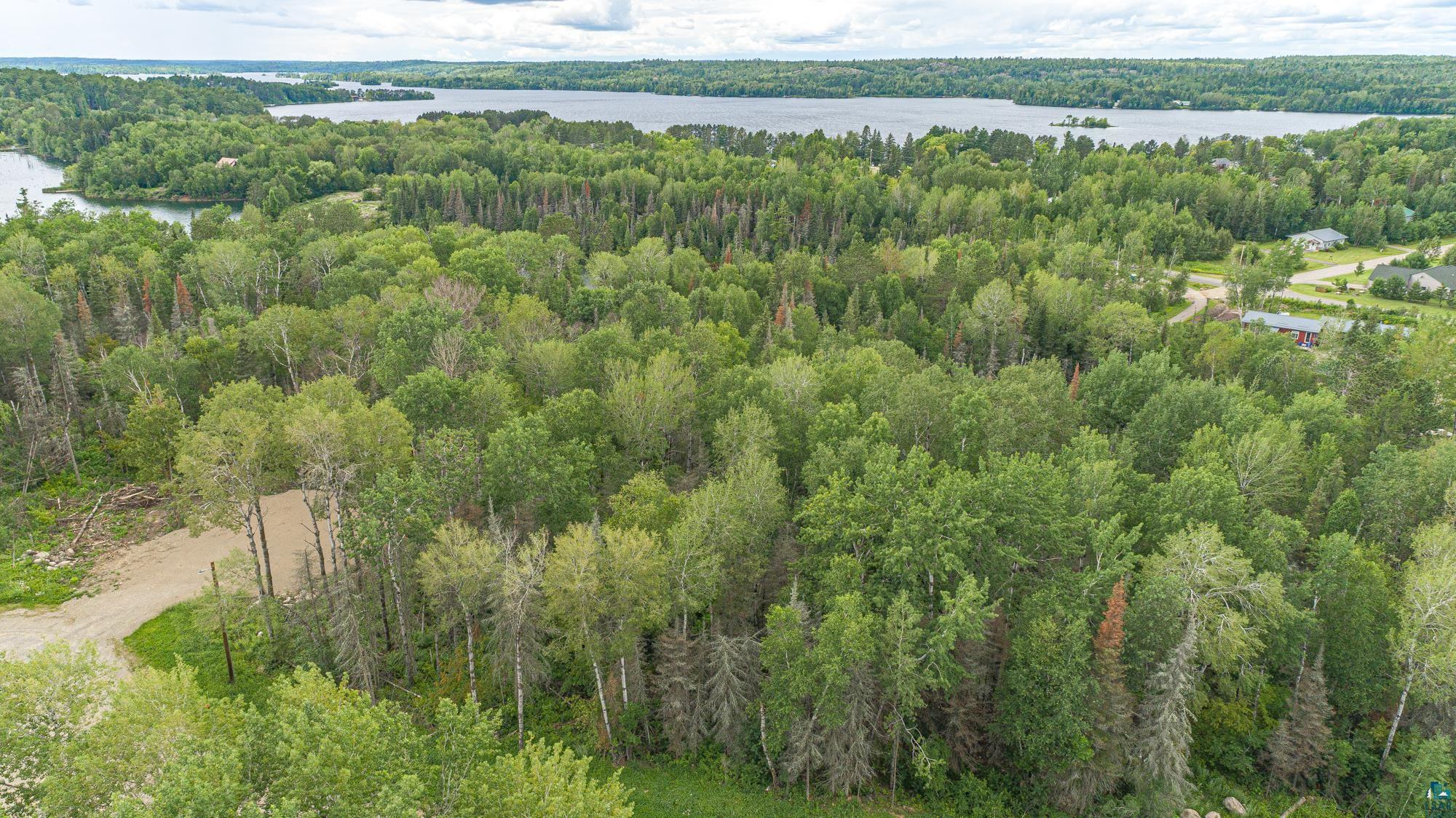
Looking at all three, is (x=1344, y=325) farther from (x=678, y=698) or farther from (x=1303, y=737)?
(x=678, y=698)

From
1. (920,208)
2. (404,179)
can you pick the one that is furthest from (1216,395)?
(404,179)

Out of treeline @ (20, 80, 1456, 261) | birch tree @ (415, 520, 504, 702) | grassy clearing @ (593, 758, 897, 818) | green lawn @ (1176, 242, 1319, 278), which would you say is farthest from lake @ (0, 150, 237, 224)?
green lawn @ (1176, 242, 1319, 278)

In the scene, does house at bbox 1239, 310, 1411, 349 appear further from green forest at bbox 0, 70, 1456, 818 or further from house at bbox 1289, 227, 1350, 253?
house at bbox 1289, 227, 1350, 253

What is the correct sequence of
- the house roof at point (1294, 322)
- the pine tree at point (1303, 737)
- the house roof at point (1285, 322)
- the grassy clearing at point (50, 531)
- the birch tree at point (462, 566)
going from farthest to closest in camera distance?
the house roof at point (1285, 322) → the house roof at point (1294, 322) → the grassy clearing at point (50, 531) → the pine tree at point (1303, 737) → the birch tree at point (462, 566)

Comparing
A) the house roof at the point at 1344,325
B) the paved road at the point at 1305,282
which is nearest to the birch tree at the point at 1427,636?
the house roof at the point at 1344,325

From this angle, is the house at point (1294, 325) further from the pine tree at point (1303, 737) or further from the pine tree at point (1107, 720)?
the pine tree at point (1107, 720)

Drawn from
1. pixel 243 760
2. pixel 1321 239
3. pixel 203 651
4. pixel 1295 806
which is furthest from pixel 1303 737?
pixel 1321 239

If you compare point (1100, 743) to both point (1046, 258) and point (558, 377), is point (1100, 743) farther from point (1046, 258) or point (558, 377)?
point (1046, 258)
